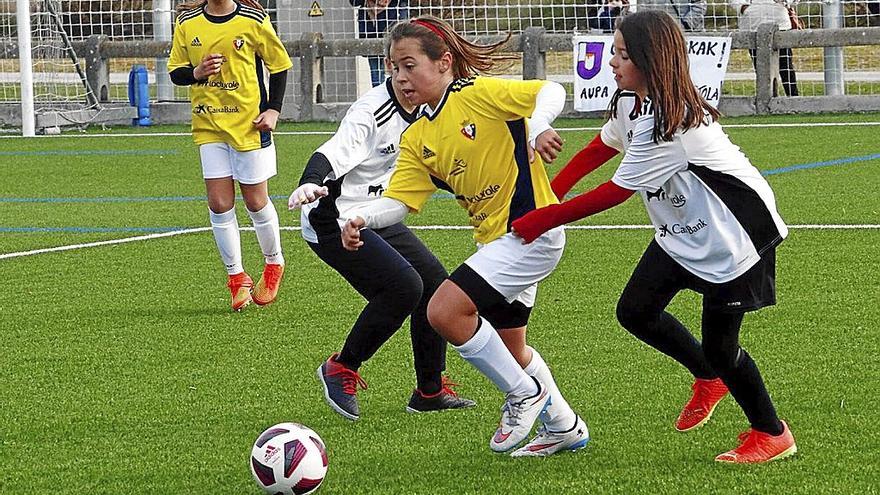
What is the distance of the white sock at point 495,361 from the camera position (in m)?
4.73

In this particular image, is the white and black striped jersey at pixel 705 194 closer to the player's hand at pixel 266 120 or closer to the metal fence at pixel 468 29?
the player's hand at pixel 266 120

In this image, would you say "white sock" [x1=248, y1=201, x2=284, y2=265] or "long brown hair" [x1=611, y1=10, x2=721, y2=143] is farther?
"white sock" [x1=248, y1=201, x2=284, y2=265]

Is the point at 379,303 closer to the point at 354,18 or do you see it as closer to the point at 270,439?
the point at 270,439

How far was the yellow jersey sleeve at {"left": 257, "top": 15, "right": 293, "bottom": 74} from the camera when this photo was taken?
8.20m

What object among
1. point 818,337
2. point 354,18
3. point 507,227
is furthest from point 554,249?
point 354,18

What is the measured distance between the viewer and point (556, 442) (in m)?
4.88

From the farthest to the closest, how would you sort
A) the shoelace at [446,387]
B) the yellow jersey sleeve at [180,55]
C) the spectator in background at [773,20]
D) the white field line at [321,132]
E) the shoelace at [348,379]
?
the spectator in background at [773,20] → the white field line at [321,132] → the yellow jersey sleeve at [180,55] → the shoelace at [446,387] → the shoelace at [348,379]

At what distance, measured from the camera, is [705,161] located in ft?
14.8

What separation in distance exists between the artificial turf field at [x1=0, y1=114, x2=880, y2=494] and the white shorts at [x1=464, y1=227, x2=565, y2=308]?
23.4 inches

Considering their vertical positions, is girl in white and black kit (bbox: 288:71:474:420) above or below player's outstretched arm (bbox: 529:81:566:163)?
below

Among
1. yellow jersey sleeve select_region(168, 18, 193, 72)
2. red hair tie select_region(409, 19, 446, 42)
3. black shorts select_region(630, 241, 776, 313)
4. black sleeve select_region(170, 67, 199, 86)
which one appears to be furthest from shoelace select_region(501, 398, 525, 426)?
yellow jersey sleeve select_region(168, 18, 193, 72)

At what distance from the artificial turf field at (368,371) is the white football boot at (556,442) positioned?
0.04 metres

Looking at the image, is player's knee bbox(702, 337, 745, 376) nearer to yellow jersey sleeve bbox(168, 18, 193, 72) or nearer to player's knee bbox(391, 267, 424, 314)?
player's knee bbox(391, 267, 424, 314)

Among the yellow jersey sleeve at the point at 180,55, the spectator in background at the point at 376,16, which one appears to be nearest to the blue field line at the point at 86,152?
the spectator in background at the point at 376,16
